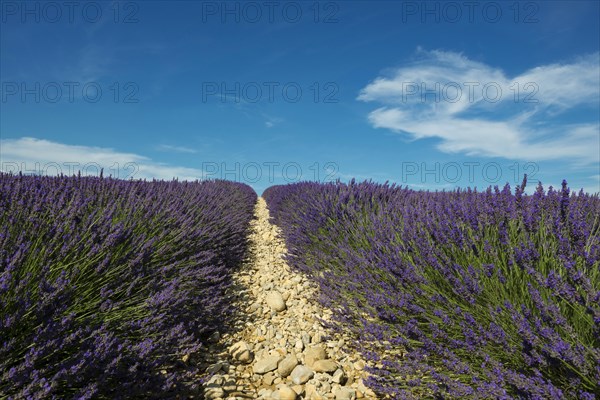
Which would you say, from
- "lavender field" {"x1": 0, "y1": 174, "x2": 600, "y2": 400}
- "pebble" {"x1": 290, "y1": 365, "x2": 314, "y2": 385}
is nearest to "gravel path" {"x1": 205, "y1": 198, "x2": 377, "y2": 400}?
"pebble" {"x1": 290, "y1": 365, "x2": 314, "y2": 385}

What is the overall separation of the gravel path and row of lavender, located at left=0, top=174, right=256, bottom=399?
0.25 metres

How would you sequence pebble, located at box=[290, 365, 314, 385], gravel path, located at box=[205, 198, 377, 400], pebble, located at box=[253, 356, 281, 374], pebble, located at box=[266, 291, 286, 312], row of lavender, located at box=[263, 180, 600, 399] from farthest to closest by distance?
pebble, located at box=[266, 291, 286, 312], pebble, located at box=[253, 356, 281, 374], pebble, located at box=[290, 365, 314, 385], gravel path, located at box=[205, 198, 377, 400], row of lavender, located at box=[263, 180, 600, 399]

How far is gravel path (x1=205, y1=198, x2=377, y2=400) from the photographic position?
7.77 ft

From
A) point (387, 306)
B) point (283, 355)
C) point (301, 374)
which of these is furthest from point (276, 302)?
point (387, 306)

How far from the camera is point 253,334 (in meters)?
3.26

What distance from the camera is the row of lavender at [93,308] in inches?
60.6

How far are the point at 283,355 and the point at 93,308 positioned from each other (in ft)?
4.78

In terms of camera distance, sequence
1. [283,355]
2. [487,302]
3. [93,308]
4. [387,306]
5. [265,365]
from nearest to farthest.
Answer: [487,302] → [93,308] → [387,306] → [265,365] → [283,355]

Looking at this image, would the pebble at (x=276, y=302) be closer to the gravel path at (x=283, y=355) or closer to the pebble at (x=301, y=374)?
the gravel path at (x=283, y=355)

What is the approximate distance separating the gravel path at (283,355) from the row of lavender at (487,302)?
0.24m

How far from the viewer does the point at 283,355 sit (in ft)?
9.45

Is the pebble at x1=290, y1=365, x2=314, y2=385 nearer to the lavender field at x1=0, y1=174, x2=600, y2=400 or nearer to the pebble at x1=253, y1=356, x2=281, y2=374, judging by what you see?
the pebble at x1=253, y1=356, x2=281, y2=374

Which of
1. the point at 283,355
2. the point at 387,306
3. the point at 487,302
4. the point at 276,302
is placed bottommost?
the point at 283,355

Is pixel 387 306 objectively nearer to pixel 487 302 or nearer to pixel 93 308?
pixel 487 302
